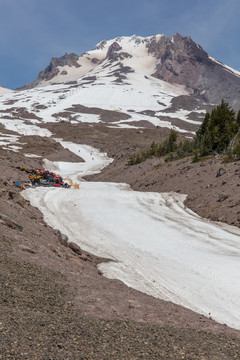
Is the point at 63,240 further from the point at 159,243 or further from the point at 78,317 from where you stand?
the point at 78,317

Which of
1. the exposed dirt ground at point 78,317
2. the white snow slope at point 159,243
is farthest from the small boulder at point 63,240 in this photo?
the white snow slope at point 159,243

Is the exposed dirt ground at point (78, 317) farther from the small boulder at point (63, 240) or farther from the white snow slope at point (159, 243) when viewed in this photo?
the white snow slope at point (159, 243)

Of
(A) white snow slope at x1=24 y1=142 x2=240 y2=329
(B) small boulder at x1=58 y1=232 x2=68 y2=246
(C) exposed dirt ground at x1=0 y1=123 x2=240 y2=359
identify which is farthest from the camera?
(B) small boulder at x1=58 y1=232 x2=68 y2=246

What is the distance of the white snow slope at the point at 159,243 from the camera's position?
1078cm

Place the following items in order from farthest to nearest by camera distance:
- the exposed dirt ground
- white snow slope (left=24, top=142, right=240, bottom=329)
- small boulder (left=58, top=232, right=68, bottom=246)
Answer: small boulder (left=58, top=232, right=68, bottom=246)
white snow slope (left=24, top=142, right=240, bottom=329)
the exposed dirt ground

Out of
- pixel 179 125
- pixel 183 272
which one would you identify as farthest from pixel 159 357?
pixel 179 125

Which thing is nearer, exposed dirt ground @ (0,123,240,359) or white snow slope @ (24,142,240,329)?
exposed dirt ground @ (0,123,240,359)

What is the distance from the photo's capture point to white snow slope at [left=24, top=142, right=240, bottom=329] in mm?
10781

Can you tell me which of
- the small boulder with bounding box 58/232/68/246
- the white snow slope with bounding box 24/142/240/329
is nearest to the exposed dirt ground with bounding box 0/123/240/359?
the small boulder with bounding box 58/232/68/246

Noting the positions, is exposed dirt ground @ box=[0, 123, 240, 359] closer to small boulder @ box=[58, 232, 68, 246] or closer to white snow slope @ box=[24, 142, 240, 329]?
small boulder @ box=[58, 232, 68, 246]

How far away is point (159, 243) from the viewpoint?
15.6 meters

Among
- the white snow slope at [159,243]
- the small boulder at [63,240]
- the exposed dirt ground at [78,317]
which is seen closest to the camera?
the exposed dirt ground at [78,317]

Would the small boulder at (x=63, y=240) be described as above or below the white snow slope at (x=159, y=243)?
below

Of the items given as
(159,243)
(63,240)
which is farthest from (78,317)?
(159,243)
